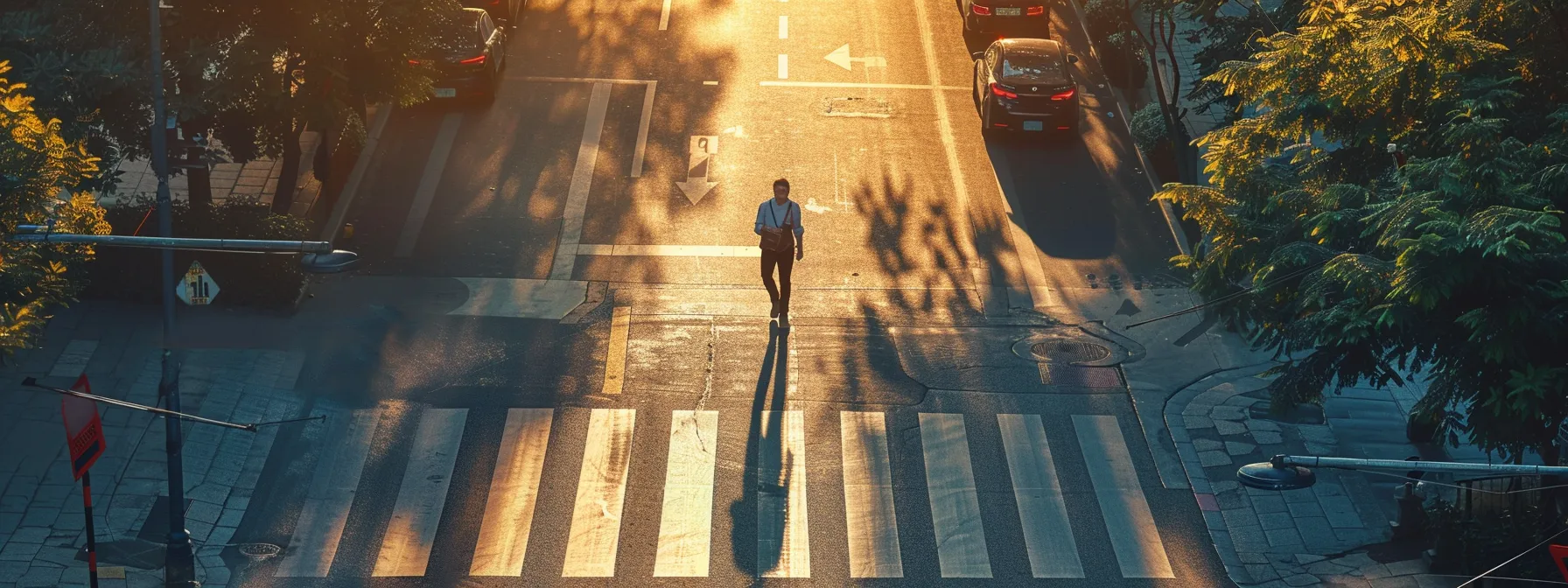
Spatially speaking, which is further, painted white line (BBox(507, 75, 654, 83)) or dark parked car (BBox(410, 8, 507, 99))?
painted white line (BBox(507, 75, 654, 83))

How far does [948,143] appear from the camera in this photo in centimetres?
2789

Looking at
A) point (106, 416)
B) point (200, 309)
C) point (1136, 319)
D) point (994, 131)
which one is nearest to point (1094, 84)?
point (994, 131)

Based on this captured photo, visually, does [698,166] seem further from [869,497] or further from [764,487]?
[869,497]

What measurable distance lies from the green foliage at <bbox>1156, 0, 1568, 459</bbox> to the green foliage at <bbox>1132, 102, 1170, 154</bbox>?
819 centimetres

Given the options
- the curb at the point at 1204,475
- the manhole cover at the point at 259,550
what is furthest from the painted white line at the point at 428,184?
the curb at the point at 1204,475

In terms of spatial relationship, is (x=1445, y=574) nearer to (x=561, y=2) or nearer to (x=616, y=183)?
(x=616, y=183)

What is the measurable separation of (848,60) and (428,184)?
937 cm

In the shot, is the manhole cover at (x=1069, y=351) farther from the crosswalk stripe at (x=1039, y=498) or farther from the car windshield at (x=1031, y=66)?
the car windshield at (x=1031, y=66)

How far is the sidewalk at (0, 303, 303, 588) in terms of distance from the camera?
1569 centimetres

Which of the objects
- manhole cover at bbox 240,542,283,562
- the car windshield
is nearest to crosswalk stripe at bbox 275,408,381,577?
manhole cover at bbox 240,542,283,562

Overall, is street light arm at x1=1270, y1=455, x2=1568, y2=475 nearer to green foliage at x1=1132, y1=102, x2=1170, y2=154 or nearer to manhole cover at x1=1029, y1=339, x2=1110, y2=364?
manhole cover at x1=1029, y1=339, x2=1110, y2=364

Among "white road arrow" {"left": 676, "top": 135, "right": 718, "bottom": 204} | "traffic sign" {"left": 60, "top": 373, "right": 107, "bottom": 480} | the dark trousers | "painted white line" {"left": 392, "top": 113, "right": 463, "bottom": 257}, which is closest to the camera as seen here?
"traffic sign" {"left": 60, "top": 373, "right": 107, "bottom": 480}

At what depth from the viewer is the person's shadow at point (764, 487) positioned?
53.0 feet

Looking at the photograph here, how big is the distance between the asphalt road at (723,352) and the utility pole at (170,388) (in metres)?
0.63
